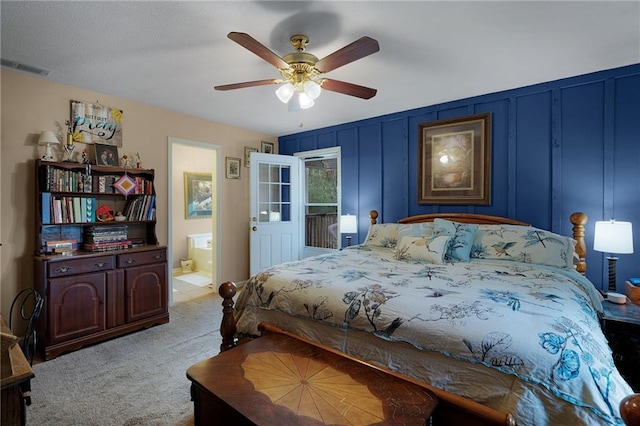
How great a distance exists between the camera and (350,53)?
1852mm

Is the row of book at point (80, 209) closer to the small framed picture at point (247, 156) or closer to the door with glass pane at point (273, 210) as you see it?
the door with glass pane at point (273, 210)

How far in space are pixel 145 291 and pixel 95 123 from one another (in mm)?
1819

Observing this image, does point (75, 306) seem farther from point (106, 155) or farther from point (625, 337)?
point (625, 337)

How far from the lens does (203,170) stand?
20.1 ft

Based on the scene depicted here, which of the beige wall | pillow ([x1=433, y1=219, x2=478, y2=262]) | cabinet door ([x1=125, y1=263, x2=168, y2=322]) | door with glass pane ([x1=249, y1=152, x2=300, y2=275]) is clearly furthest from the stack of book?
pillow ([x1=433, y1=219, x2=478, y2=262])

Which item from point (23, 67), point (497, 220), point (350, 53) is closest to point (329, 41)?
point (350, 53)

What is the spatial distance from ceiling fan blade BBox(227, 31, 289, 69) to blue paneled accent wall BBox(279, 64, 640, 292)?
2274mm

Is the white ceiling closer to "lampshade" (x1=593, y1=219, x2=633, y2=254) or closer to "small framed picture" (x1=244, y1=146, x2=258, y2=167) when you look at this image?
"lampshade" (x1=593, y1=219, x2=633, y2=254)

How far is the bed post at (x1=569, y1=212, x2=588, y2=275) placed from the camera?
268 centimetres

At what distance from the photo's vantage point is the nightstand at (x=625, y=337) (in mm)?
2068

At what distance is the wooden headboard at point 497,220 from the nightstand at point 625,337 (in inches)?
23.1

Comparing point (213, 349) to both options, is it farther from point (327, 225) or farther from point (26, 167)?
point (327, 225)

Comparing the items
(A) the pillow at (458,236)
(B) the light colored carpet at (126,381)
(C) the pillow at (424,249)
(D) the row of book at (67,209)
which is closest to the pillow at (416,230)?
(A) the pillow at (458,236)

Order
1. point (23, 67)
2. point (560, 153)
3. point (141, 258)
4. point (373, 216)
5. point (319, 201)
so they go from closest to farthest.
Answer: point (23, 67), point (560, 153), point (141, 258), point (373, 216), point (319, 201)
